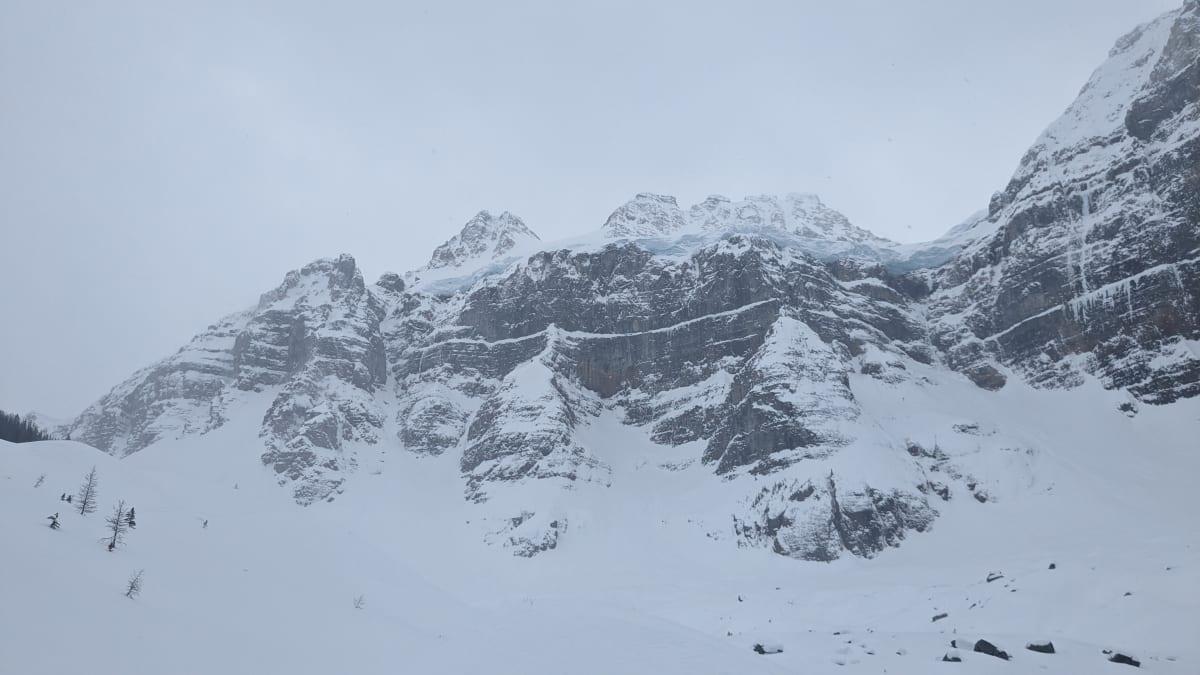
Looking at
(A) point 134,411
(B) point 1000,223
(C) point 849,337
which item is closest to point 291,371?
(A) point 134,411

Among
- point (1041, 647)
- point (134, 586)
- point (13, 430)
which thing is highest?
point (13, 430)

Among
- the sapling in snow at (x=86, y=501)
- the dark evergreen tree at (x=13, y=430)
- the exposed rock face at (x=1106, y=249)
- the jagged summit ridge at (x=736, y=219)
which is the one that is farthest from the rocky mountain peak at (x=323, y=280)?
the sapling in snow at (x=86, y=501)

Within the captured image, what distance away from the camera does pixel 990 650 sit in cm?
2280

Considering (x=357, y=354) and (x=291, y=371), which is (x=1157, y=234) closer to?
(x=357, y=354)

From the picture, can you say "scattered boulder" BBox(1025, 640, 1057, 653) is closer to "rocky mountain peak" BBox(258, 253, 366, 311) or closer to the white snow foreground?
the white snow foreground

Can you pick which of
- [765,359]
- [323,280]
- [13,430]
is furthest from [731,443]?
[323,280]

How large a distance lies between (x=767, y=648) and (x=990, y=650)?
6679 mm

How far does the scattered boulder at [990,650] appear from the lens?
22386 mm

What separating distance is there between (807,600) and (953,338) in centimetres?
6589

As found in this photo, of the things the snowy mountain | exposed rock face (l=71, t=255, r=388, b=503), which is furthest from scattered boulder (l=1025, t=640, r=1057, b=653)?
exposed rock face (l=71, t=255, r=388, b=503)

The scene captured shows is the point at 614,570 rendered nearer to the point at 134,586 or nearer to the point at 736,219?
the point at 134,586

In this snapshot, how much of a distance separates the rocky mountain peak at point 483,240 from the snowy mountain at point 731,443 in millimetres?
32475

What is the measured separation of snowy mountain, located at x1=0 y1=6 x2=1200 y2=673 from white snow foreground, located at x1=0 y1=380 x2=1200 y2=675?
22 cm

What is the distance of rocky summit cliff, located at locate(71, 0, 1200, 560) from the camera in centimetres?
7938
